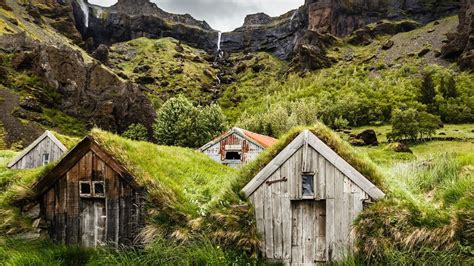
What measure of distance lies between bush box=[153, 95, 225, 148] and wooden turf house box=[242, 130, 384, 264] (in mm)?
50407

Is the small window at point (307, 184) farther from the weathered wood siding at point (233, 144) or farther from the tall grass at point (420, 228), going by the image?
the weathered wood siding at point (233, 144)

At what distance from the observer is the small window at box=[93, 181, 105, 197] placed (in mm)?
10992

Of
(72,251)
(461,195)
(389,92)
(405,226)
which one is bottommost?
(72,251)

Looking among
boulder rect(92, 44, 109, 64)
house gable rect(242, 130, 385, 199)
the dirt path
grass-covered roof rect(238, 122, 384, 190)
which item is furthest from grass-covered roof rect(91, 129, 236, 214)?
boulder rect(92, 44, 109, 64)

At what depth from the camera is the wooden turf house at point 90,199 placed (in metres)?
10.8

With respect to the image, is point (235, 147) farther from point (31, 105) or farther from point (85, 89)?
point (85, 89)

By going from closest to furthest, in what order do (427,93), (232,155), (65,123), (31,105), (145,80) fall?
(232,155) < (31,105) < (65,123) < (427,93) < (145,80)

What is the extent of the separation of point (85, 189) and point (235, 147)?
24.1 metres

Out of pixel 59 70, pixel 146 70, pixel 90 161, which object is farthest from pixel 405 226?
pixel 146 70

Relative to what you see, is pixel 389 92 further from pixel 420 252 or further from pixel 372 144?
pixel 420 252

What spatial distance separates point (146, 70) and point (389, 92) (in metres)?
113

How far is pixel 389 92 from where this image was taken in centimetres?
10556

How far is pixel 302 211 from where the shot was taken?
10281 mm

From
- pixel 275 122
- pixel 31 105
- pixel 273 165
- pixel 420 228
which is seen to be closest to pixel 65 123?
pixel 31 105
